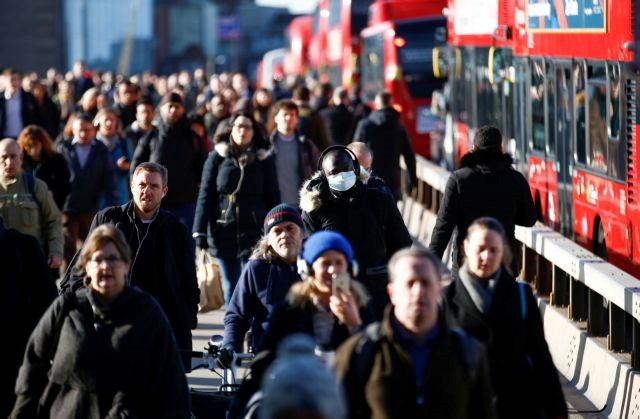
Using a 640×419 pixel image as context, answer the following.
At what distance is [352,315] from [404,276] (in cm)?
81

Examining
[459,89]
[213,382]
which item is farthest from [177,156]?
[459,89]

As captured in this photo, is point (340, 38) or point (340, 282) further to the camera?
point (340, 38)

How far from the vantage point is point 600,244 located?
1496cm

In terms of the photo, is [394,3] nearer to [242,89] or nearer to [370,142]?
[242,89]

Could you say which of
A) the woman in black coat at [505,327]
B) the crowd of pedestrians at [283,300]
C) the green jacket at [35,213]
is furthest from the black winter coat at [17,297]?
the green jacket at [35,213]

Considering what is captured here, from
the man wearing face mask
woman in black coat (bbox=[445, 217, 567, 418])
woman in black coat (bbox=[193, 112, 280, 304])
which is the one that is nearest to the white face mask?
the man wearing face mask

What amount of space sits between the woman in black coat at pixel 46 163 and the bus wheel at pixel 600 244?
4.14m

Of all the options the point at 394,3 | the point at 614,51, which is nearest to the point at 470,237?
the point at 614,51

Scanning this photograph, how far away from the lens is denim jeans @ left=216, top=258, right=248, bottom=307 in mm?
13135

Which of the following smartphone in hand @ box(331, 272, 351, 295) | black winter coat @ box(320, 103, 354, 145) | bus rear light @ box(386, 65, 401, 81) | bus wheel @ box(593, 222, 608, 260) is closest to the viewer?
smartphone in hand @ box(331, 272, 351, 295)

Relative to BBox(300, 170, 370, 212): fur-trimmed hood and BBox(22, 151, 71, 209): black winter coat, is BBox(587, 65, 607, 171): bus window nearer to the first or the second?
BBox(22, 151, 71, 209): black winter coat

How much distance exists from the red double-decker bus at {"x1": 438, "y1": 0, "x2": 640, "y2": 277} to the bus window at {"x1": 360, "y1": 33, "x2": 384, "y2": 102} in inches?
593

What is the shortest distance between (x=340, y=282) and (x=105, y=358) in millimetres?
925

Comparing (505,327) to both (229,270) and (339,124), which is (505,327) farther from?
(339,124)
